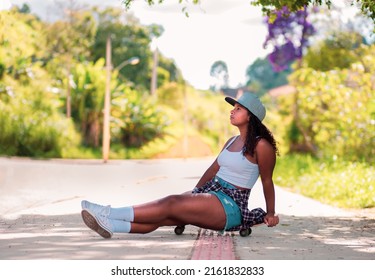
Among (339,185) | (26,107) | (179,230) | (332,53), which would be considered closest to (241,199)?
(179,230)

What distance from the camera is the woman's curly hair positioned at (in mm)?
7535

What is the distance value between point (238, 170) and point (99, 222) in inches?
58.3

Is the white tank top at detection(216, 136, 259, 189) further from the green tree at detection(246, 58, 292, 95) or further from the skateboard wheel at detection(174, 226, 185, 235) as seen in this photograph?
the green tree at detection(246, 58, 292, 95)

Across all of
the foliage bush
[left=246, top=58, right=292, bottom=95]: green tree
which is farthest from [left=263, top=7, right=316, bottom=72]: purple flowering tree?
[left=246, top=58, right=292, bottom=95]: green tree

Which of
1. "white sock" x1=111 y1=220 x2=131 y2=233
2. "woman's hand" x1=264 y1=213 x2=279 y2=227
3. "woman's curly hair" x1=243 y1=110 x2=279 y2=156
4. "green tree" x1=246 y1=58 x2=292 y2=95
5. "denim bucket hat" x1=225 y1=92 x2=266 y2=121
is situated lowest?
"white sock" x1=111 y1=220 x2=131 y2=233

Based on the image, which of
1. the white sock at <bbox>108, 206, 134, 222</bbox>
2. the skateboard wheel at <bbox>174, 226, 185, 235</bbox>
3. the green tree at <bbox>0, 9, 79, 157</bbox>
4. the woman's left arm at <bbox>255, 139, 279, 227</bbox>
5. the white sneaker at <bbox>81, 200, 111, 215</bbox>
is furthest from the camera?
the green tree at <bbox>0, 9, 79, 157</bbox>

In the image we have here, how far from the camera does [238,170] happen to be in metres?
7.62

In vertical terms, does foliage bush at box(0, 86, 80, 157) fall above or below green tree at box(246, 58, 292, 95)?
below

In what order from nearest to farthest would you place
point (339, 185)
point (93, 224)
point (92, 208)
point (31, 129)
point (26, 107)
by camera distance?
point (92, 208), point (93, 224), point (339, 185), point (31, 129), point (26, 107)

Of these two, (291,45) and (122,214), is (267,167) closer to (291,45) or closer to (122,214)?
(122,214)

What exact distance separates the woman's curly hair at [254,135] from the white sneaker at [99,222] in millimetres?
1508

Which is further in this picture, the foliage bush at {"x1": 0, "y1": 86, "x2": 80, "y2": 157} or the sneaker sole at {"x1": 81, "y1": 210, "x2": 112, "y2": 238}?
the foliage bush at {"x1": 0, "y1": 86, "x2": 80, "y2": 157}

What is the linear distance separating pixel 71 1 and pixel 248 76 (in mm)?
66794

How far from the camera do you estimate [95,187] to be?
18.5 metres
